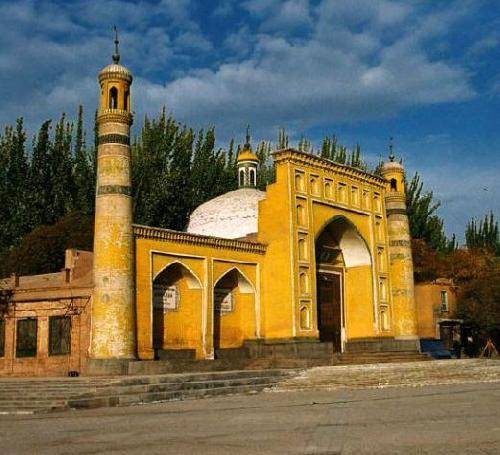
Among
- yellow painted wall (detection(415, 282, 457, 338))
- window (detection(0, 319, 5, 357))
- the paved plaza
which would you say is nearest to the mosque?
window (detection(0, 319, 5, 357))

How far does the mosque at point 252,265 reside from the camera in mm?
19812

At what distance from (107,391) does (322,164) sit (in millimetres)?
15120

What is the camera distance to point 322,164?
27.0 metres

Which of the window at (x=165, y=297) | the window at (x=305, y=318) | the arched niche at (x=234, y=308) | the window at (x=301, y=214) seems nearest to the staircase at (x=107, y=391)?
the window at (x=165, y=297)

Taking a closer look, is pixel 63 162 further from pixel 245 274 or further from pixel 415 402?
pixel 415 402

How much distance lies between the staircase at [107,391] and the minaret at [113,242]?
9.64ft

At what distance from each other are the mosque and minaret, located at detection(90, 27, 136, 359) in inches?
1.2

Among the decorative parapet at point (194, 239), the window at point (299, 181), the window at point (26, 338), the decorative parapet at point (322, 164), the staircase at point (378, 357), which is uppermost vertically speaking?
the decorative parapet at point (322, 164)

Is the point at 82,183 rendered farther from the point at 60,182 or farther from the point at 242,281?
the point at 242,281

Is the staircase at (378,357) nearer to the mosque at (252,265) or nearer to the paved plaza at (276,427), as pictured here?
the mosque at (252,265)

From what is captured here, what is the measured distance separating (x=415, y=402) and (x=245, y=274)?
12313mm

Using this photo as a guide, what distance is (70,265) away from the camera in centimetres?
2186

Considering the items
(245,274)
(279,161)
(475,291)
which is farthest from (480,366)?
(475,291)

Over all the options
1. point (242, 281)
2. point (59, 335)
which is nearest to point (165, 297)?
point (242, 281)
